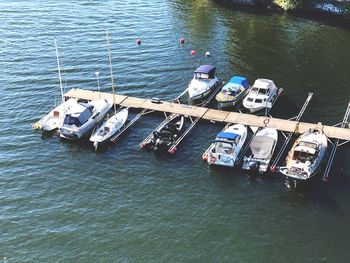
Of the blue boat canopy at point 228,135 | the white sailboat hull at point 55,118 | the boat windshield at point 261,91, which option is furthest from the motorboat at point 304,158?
the white sailboat hull at point 55,118

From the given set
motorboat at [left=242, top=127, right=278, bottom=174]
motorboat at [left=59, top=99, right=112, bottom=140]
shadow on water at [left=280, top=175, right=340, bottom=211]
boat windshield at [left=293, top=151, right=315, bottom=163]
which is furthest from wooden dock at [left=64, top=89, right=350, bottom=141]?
shadow on water at [left=280, top=175, right=340, bottom=211]

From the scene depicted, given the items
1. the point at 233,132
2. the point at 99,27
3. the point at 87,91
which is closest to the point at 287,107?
the point at 233,132

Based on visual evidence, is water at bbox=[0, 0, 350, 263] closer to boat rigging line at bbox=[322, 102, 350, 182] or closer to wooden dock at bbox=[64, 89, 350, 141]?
boat rigging line at bbox=[322, 102, 350, 182]

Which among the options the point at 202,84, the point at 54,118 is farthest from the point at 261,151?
the point at 54,118

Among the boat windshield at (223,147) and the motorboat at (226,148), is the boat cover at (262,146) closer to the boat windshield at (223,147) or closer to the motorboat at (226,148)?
the motorboat at (226,148)

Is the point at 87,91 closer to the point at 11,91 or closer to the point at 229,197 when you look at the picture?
the point at 11,91

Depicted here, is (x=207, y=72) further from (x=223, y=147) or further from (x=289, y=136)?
(x=223, y=147)
